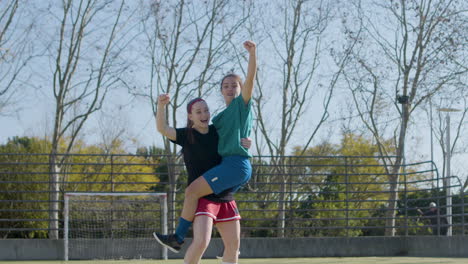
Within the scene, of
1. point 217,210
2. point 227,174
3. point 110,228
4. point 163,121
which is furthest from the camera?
point 110,228

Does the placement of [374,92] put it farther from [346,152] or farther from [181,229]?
[181,229]

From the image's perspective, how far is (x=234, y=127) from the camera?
15.4ft

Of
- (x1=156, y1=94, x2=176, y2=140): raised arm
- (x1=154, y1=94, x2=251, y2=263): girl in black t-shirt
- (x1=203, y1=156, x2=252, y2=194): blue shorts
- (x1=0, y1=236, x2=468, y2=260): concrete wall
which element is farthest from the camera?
(x1=0, y1=236, x2=468, y2=260): concrete wall

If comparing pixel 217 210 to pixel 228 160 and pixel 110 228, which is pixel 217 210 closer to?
pixel 228 160

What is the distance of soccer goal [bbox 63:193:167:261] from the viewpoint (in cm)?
1205

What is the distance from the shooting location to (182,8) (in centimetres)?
2097

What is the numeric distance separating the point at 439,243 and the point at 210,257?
431 centimetres

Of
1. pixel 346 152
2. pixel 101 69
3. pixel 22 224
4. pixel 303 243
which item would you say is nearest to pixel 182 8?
pixel 101 69

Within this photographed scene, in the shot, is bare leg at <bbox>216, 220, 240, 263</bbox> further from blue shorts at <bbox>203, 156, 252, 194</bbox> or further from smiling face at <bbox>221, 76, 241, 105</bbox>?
smiling face at <bbox>221, 76, 241, 105</bbox>

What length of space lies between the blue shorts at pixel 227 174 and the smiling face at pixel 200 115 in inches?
12.1

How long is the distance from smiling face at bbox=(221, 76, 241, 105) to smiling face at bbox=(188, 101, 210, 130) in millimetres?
227

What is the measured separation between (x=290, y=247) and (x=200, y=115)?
888 cm

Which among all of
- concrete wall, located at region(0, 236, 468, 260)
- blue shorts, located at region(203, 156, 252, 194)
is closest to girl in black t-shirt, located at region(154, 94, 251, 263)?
blue shorts, located at region(203, 156, 252, 194)

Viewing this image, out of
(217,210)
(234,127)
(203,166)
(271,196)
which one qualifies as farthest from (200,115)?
(271,196)
